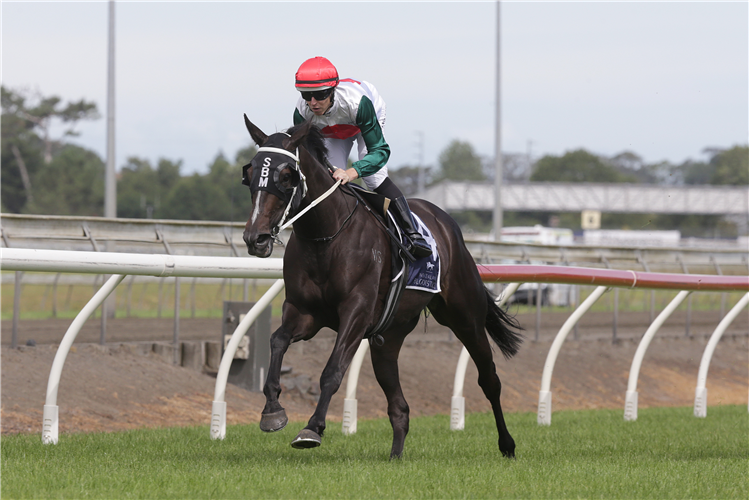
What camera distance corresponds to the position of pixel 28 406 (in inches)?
259

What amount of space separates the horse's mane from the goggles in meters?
0.15

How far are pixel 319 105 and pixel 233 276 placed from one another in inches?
47.6

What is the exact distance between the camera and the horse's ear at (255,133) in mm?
4266

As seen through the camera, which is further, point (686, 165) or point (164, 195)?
point (686, 165)

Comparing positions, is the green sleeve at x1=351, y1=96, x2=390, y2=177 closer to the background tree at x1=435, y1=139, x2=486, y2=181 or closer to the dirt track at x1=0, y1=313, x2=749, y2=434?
the dirt track at x1=0, y1=313, x2=749, y2=434

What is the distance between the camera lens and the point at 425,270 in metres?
4.93

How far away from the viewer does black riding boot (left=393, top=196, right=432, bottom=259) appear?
190 inches

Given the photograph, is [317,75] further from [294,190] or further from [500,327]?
[500,327]

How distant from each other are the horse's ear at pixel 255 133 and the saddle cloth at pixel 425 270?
3.04 ft

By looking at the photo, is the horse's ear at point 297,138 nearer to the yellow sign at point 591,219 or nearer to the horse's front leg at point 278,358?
the horse's front leg at point 278,358

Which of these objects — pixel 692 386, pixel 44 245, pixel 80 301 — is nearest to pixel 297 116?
pixel 44 245

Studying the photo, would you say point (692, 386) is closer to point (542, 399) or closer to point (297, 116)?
point (542, 399)

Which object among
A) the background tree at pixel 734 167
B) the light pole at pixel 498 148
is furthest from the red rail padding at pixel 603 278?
the background tree at pixel 734 167

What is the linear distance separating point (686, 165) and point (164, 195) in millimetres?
87329
